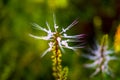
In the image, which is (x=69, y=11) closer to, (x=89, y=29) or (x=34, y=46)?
(x=89, y=29)

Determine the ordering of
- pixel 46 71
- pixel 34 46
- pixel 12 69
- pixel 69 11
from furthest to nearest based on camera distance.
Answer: pixel 69 11 < pixel 34 46 < pixel 46 71 < pixel 12 69

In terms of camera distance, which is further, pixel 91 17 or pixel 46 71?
pixel 91 17

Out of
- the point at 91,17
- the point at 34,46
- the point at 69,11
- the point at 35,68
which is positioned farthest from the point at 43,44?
the point at 91,17

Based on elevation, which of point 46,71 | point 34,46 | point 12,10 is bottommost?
point 46,71

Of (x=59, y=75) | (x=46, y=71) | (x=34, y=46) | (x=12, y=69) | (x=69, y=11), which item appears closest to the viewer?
(x=59, y=75)

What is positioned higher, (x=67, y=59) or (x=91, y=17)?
(x=91, y=17)

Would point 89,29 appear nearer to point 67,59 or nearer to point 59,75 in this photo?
point 67,59

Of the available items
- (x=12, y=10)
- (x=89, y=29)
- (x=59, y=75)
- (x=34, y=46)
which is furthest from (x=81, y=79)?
(x=59, y=75)
